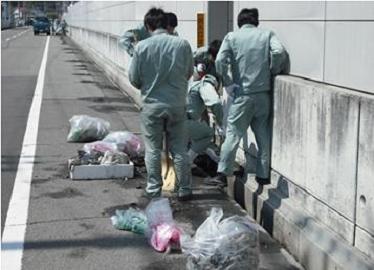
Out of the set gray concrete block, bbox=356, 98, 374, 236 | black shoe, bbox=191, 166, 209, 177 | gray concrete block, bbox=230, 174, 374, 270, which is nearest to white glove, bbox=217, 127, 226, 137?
black shoe, bbox=191, 166, 209, 177

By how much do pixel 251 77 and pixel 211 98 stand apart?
869mm

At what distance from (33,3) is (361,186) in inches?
5597

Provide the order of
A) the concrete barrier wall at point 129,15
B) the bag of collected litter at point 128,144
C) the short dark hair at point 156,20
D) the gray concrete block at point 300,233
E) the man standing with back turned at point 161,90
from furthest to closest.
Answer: the concrete barrier wall at point 129,15
the bag of collected litter at point 128,144
the short dark hair at point 156,20
the man standing with back turned at point 161,90
the gray concrete block at point 300,233

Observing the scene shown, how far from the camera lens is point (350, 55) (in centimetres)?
503

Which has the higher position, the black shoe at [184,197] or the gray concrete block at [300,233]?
the gray concrete block at [300,233]

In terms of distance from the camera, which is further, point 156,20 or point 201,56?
point 201,56

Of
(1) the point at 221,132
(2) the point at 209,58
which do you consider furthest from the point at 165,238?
(2) the point at 209,58

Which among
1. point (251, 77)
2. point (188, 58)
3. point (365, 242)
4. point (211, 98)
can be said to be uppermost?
point (188, 58)

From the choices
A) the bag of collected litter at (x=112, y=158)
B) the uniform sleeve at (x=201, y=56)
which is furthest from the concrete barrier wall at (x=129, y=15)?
the bag of collected litter at (x=112, y=158)

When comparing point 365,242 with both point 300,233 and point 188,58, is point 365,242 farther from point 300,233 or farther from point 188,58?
point 188,58

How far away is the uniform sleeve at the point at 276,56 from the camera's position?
622 cm

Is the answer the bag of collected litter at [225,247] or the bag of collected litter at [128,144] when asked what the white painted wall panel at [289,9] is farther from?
the bag of collected litter at [128,144]

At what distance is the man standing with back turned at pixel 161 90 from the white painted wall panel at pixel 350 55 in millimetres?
1571

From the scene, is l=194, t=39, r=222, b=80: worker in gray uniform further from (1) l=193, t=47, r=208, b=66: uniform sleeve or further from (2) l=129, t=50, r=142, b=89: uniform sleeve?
(2) l=129, t=50, r=142, b=89: uniform sleeve
